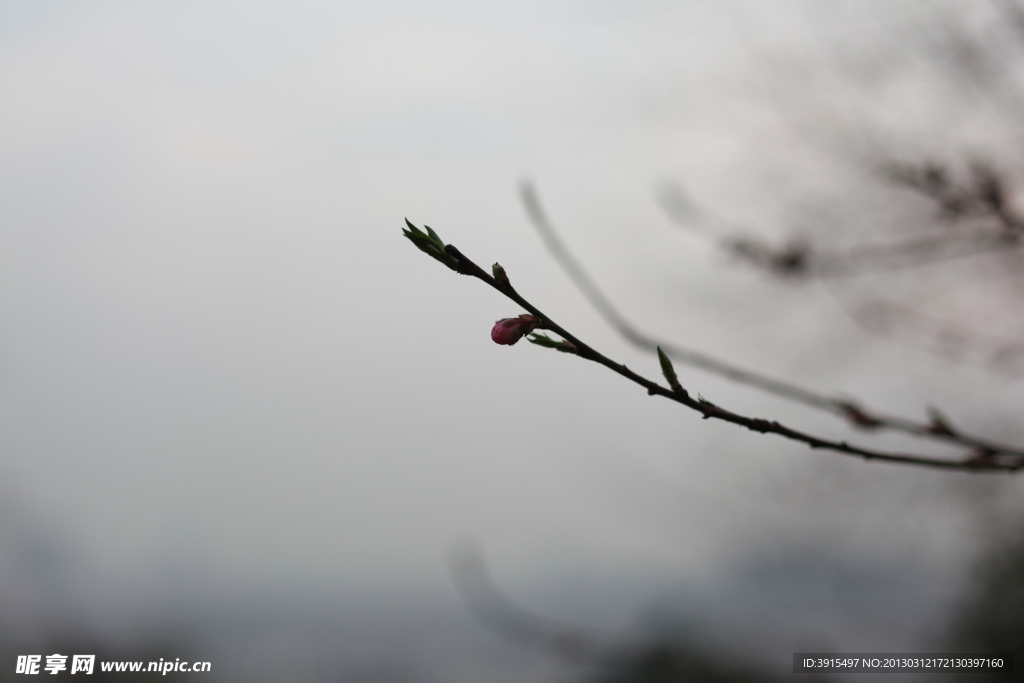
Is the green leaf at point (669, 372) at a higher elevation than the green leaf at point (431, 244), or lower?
lower

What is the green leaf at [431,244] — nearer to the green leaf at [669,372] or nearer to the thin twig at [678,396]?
the thin twig at [678,396]

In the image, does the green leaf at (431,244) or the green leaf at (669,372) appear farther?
the green leaf at (669,372)

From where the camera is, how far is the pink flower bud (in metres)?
1.21

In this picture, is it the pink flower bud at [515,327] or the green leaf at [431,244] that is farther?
the pink flower bud at [515,327]

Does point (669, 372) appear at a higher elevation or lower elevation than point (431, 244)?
lower

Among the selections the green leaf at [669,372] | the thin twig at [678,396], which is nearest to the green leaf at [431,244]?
the thin twig at [678,396]

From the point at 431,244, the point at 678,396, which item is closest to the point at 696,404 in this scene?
the point at 678,396

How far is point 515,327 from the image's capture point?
1.22m

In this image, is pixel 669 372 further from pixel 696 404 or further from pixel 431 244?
pixel 431 244

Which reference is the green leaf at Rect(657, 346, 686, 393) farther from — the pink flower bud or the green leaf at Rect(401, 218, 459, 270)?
the green leaf at Rect(401, 218, 459, 270)

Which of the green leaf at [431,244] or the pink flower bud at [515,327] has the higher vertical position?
the green leaf at [431,244]

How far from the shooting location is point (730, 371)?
1797 mm

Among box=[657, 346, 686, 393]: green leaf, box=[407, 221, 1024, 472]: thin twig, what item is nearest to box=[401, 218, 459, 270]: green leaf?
box=[407, 221, 1024, 472]: thin twig

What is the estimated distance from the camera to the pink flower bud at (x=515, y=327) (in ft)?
3.99
